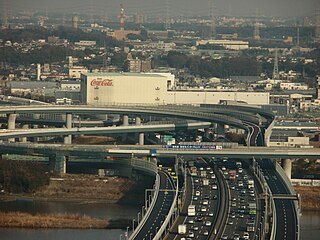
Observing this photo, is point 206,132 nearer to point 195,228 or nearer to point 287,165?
point 287,165

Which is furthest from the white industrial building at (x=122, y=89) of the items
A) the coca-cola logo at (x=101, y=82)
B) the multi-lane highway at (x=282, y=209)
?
the multi-lane highway at (x=282, y=209)

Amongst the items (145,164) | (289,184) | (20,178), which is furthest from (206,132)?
(289,184)

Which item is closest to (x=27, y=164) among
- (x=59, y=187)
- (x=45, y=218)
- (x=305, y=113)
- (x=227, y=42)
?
(x=59, y=187)

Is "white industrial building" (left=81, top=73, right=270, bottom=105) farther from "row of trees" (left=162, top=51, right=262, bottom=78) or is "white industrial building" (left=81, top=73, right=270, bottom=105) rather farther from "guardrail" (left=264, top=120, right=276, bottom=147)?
"row of trees" (left=162, top=51, right=262, bottom=78)

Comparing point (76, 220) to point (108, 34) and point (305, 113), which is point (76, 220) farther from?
point (108, 34)

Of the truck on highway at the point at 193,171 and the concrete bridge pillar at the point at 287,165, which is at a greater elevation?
the truck on highway at the point at 193,171

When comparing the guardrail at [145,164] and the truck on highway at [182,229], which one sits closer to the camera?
the truck on highway at [182,229]

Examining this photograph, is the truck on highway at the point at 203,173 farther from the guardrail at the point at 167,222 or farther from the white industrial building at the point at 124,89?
the white industrial building at the point at 124,89
